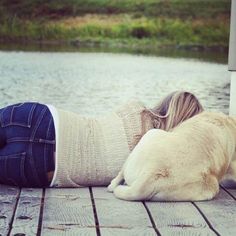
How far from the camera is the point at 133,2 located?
13.6m

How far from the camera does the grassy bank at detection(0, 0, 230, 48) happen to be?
1332cm

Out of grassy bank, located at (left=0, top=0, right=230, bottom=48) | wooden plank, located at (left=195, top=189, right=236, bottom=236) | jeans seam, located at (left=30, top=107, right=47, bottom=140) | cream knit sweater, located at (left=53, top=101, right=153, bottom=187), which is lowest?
grassy bank, located at (left=0, top=0, right=230, bottom=48)

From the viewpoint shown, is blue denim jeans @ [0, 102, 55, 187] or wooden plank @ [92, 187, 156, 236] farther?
blue denim jeans @ [0, 102, 55, 187]

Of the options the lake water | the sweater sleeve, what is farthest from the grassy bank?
the sweater sleeve

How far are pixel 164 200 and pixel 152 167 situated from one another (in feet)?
0.38

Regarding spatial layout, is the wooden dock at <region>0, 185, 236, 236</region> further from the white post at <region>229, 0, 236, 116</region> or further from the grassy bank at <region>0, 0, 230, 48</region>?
the grassy bank at <region>0, 0, 230, 48</region>

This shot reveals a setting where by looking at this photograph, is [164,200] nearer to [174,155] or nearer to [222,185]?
[174,155]

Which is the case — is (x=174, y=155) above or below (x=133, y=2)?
above

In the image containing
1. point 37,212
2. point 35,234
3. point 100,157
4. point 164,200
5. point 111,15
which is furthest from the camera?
point 111,15

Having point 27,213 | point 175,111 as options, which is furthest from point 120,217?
point 175,111

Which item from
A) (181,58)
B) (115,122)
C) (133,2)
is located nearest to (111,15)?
(133,2)

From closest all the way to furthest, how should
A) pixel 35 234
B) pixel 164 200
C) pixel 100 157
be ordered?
pixel 35 234
pixel 164 200
pixel 100 157

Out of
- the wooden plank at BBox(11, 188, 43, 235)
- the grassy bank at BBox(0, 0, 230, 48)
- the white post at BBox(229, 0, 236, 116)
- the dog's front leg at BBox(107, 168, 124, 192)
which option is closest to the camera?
the wooden plank at BBox(11, 188, 43, 235)

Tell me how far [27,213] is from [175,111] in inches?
23.6
